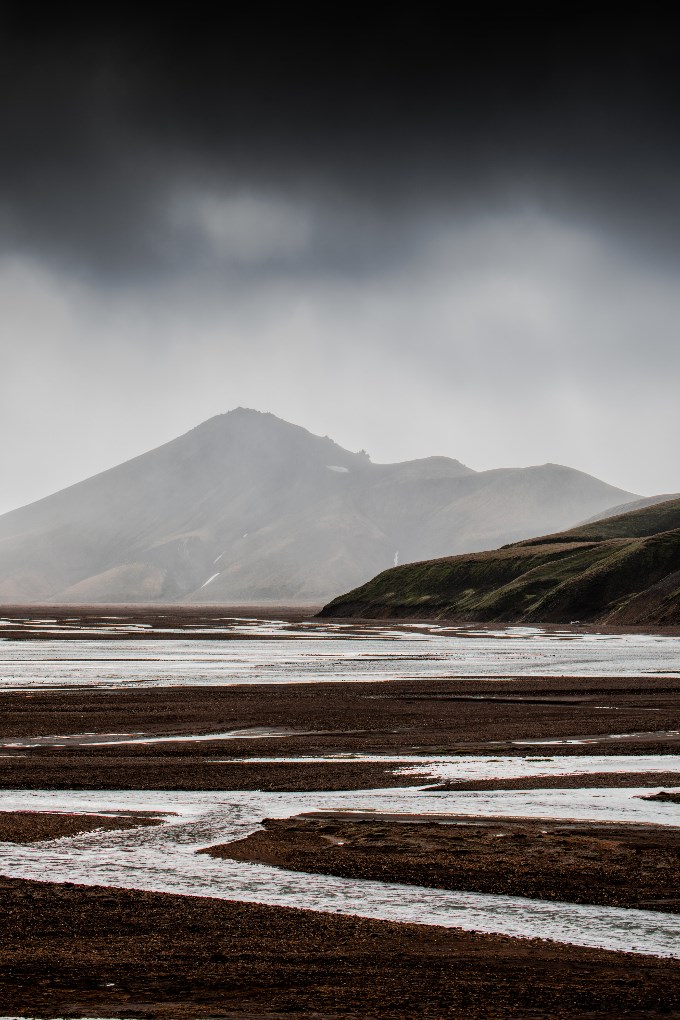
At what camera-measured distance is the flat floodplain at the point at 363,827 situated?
8.06 m

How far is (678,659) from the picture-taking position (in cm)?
5169

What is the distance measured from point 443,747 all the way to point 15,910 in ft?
41.0

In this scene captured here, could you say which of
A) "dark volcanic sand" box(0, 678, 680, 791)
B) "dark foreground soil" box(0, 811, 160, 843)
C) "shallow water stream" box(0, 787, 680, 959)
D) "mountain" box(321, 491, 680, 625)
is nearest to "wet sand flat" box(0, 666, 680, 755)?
"dark volcanic sand" box(0, 678, 680, 791)

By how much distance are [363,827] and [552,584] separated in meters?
141

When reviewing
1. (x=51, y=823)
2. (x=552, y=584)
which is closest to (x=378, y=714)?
(x=51, y=823)

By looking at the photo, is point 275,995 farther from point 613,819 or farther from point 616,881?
point 613,819

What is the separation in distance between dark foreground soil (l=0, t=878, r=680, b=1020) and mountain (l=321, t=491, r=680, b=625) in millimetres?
110491

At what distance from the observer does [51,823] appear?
1312 cm

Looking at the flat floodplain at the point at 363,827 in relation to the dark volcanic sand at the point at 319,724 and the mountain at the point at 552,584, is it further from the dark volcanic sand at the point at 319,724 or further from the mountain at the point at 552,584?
the mountain at the point at 552,584

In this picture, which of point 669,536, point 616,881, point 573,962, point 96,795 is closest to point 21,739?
point 96,795

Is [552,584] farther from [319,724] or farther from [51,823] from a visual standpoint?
[51,823]

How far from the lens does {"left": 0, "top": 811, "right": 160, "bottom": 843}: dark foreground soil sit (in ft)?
40.8

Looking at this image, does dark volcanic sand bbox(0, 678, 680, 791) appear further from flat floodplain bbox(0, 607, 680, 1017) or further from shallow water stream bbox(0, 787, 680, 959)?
shallow water stream bbox(0, 787, 680, 959)

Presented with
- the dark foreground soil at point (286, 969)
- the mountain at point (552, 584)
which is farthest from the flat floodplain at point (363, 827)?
the mountain at point (552, 584)
